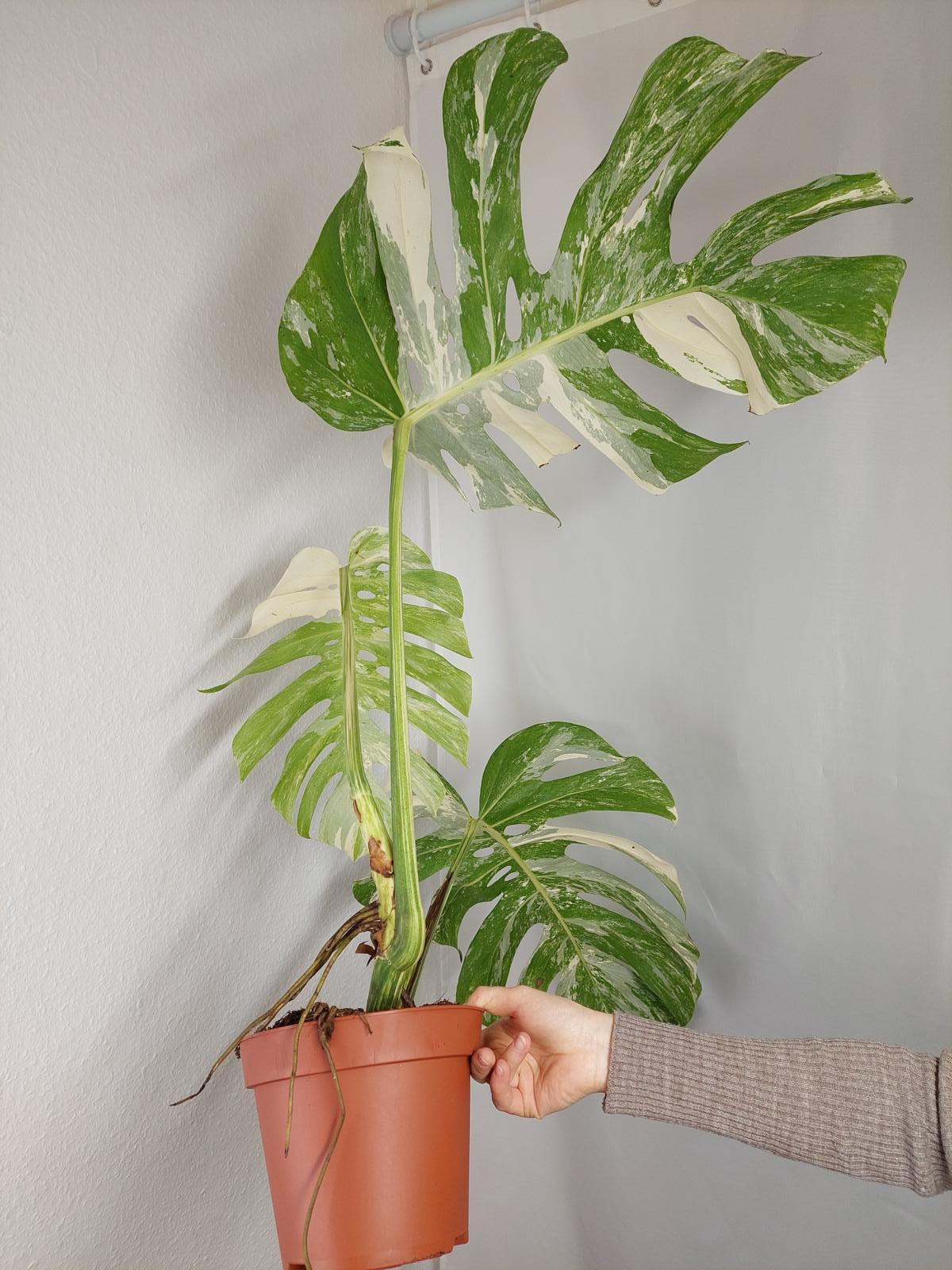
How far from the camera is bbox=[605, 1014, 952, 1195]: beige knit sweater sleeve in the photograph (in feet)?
2.67

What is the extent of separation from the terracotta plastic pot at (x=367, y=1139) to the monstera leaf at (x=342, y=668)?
268 mm

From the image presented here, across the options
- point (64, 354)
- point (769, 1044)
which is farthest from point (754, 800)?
point (64, 354)

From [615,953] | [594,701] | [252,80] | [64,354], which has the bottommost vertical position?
[615,953]

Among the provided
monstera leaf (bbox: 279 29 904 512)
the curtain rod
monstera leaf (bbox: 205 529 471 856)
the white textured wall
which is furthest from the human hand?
the curtain rod

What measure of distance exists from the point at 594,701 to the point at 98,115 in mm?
843

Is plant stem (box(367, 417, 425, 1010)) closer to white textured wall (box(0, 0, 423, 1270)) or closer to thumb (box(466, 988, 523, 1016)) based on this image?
thumb (box(466, 988, 523, 1016))

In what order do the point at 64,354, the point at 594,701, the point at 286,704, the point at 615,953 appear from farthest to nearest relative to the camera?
the point at 594,701
the point at 615,953
the point at 286,704
the point at 64,354

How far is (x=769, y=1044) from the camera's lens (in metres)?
0.87

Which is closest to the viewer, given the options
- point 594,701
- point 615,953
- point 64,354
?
point 64,354

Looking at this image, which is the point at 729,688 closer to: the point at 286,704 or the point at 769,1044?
the point at 769,1044

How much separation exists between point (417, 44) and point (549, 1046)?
122 cm

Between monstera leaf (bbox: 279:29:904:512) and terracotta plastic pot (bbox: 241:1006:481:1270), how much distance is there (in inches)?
19.3

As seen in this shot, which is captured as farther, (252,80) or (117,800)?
(252,80)

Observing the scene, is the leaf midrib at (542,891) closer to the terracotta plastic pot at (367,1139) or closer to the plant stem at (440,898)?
the plant stem at (440,898)
